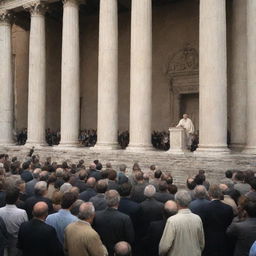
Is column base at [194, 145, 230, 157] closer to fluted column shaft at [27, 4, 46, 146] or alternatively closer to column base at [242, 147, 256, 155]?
column base at [242, 147, 256, 155]

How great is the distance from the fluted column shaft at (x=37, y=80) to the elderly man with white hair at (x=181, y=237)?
21.2 meters

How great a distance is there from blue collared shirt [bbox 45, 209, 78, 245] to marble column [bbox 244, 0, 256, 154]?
14.5 metres

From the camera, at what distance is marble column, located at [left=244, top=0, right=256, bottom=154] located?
1877cm

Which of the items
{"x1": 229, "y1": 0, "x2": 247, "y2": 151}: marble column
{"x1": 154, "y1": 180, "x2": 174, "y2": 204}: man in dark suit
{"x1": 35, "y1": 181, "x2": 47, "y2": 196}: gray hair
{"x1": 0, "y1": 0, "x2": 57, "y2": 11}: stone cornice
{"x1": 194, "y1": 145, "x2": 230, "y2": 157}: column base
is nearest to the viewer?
{"x1": 35, "y1": 181, "x2": 47, "y2": 196}: gray hair

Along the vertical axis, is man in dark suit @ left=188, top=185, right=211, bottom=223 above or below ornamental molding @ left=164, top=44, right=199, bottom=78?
below

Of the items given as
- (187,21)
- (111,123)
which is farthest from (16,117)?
(187,21)

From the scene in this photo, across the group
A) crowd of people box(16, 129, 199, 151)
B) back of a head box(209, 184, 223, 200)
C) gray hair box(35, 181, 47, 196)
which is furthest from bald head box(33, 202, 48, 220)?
crowd of people box(16, 129, 199, 151)

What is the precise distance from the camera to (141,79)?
20562 millimetres

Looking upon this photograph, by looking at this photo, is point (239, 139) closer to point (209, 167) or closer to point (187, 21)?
point (209, 167)

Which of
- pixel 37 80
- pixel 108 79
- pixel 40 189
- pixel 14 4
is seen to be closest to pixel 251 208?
pixel 40 189

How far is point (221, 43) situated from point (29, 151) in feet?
48.1

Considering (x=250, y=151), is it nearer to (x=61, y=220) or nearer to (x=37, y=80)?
(x=61, y=220)

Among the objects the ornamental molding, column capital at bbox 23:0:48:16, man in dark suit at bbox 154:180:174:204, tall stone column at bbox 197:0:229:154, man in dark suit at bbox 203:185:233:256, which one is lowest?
man in dark suit at bbox 203:185:233:256

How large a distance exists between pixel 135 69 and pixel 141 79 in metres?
0.71
